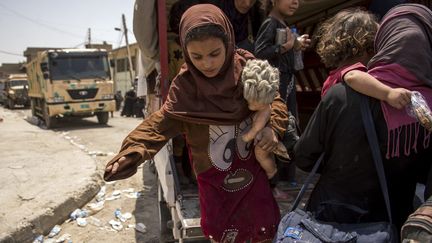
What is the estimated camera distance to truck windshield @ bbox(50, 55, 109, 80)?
1140 centimetres

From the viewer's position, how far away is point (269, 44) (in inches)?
93.3

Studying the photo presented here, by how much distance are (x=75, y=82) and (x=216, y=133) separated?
11.2 metres

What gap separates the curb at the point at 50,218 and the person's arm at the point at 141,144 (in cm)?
251

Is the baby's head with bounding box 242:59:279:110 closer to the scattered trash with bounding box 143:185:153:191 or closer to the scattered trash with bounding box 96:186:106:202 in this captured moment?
the scattered trash with bounding box 96:186:106:202

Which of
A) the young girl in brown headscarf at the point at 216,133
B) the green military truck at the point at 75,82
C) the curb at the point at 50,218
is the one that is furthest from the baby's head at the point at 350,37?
the green military truck at the point at 75,82

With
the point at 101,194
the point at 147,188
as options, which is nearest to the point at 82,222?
the point at 101,194

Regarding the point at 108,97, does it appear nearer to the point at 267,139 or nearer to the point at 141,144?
the point at 141,144

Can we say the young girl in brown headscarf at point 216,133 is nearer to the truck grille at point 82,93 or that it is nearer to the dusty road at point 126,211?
the dusty road at point 126,211

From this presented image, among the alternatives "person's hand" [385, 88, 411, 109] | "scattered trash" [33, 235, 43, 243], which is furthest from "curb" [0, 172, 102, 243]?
"person's hand" [385, 88, 411, 109]

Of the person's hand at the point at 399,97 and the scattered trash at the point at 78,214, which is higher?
the person's hand at the point at 399,97

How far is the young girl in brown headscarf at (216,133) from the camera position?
1.45 meters

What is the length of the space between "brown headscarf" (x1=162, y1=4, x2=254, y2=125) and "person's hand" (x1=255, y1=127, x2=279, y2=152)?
11cm

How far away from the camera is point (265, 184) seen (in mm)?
1695

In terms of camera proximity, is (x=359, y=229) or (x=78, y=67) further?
(x=78, y=67)
